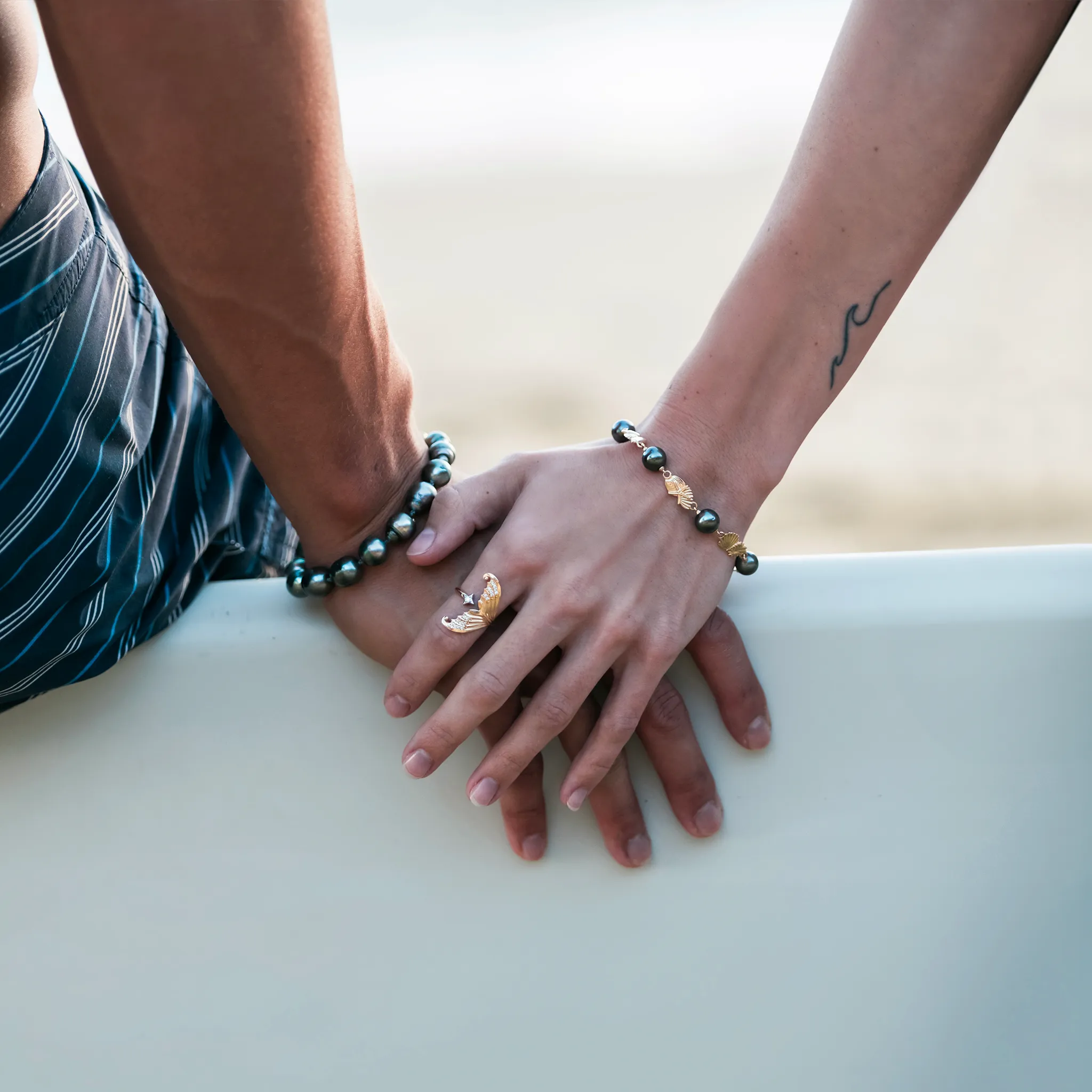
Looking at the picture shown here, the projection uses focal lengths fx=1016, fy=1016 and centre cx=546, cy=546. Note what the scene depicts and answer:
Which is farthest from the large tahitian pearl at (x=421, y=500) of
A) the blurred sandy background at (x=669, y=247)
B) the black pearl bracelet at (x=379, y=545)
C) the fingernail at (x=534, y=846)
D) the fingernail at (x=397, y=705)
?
the blurred sandy background at (x=669, y=247)

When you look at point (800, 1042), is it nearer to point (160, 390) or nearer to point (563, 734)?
point (563, 734)

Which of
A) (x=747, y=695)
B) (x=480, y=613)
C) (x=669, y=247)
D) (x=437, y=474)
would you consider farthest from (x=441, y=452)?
(x=669, y=247)

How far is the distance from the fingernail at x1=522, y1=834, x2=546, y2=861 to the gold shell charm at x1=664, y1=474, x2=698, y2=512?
238 millimetres

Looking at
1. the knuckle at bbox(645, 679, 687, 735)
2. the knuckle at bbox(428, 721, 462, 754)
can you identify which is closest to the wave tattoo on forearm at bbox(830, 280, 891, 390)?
the knuckle at bbox(645, 679, 687, 735)

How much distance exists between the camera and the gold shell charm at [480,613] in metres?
0.57

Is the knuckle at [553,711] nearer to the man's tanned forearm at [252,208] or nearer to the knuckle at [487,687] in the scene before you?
the knuckle at [487,687]

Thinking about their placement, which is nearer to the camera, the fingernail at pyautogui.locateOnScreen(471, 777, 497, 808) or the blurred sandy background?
the fingernail at pyautogui.locateOnScreen(471, 777, 497, 808)

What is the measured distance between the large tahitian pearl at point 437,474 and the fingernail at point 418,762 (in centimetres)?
17

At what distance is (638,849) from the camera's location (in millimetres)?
667

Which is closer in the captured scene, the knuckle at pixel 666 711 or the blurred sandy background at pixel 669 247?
the knuckle at pixel 666 711

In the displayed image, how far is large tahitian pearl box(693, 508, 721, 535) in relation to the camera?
61 centimetres

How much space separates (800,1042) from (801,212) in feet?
Answer: 1.78

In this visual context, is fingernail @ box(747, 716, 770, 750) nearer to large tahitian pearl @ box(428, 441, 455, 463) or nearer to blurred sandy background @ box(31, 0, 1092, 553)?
large tahitian pearl @ box(428, 441, 455, 463)

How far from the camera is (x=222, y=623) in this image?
0.68m
